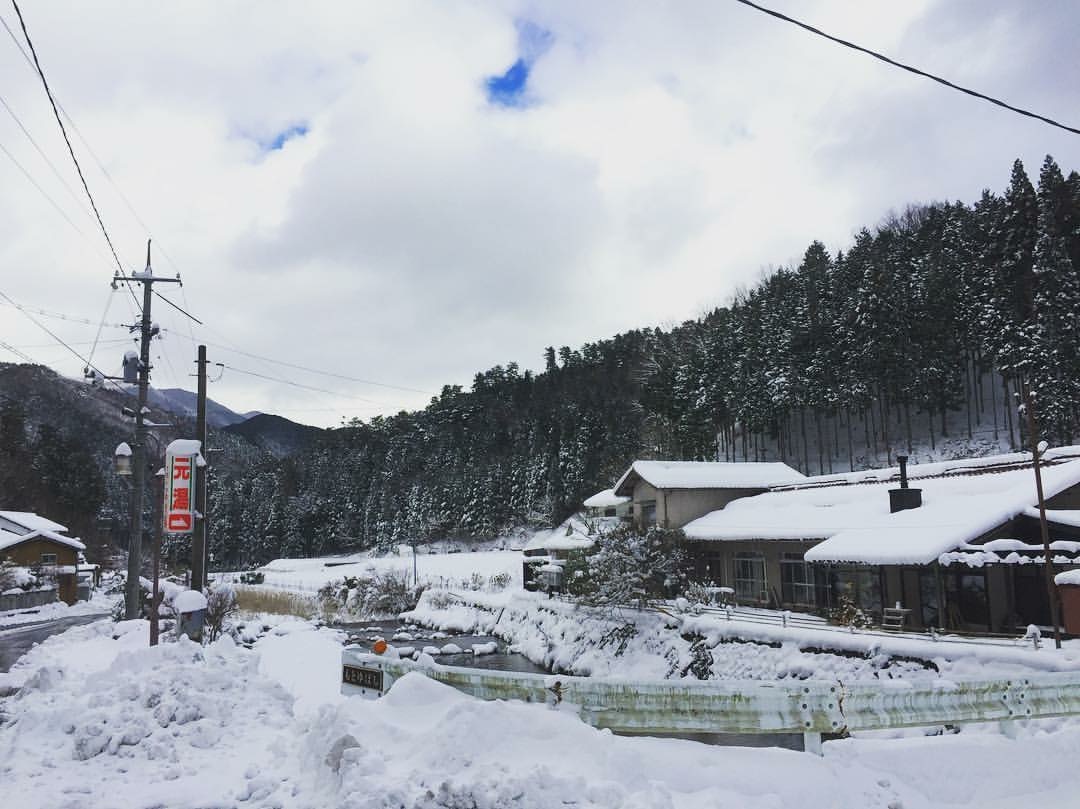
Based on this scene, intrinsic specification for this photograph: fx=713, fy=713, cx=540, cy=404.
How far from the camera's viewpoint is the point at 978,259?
47.5 metres

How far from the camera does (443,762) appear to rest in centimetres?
667

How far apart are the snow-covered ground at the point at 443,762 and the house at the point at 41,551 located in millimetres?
32950

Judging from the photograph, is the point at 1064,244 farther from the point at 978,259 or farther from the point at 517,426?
the point at 517,426

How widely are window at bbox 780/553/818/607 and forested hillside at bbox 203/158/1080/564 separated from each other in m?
15.9

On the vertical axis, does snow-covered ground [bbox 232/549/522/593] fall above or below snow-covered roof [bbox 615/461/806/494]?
below

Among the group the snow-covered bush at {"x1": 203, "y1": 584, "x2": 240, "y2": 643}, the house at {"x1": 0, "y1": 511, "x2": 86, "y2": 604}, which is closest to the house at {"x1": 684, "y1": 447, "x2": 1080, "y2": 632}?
the snow-covered bush at {"x1": 203, "y1": 584, "x2": 240, "y2": 643}

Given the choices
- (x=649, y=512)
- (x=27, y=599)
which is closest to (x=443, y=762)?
(x=649, y=512)

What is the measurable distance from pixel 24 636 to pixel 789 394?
43.3 metres

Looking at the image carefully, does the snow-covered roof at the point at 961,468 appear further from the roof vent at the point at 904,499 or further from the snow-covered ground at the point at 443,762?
the snow-covered ground at the point at 443,762

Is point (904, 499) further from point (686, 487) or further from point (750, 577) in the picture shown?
point (686, 487)

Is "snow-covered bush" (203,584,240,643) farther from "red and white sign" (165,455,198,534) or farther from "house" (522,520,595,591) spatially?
"house" (522,520,595,591)

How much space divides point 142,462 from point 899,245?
5676cm

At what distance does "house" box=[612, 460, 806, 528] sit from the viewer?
30.4 m

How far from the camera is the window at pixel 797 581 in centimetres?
2466
